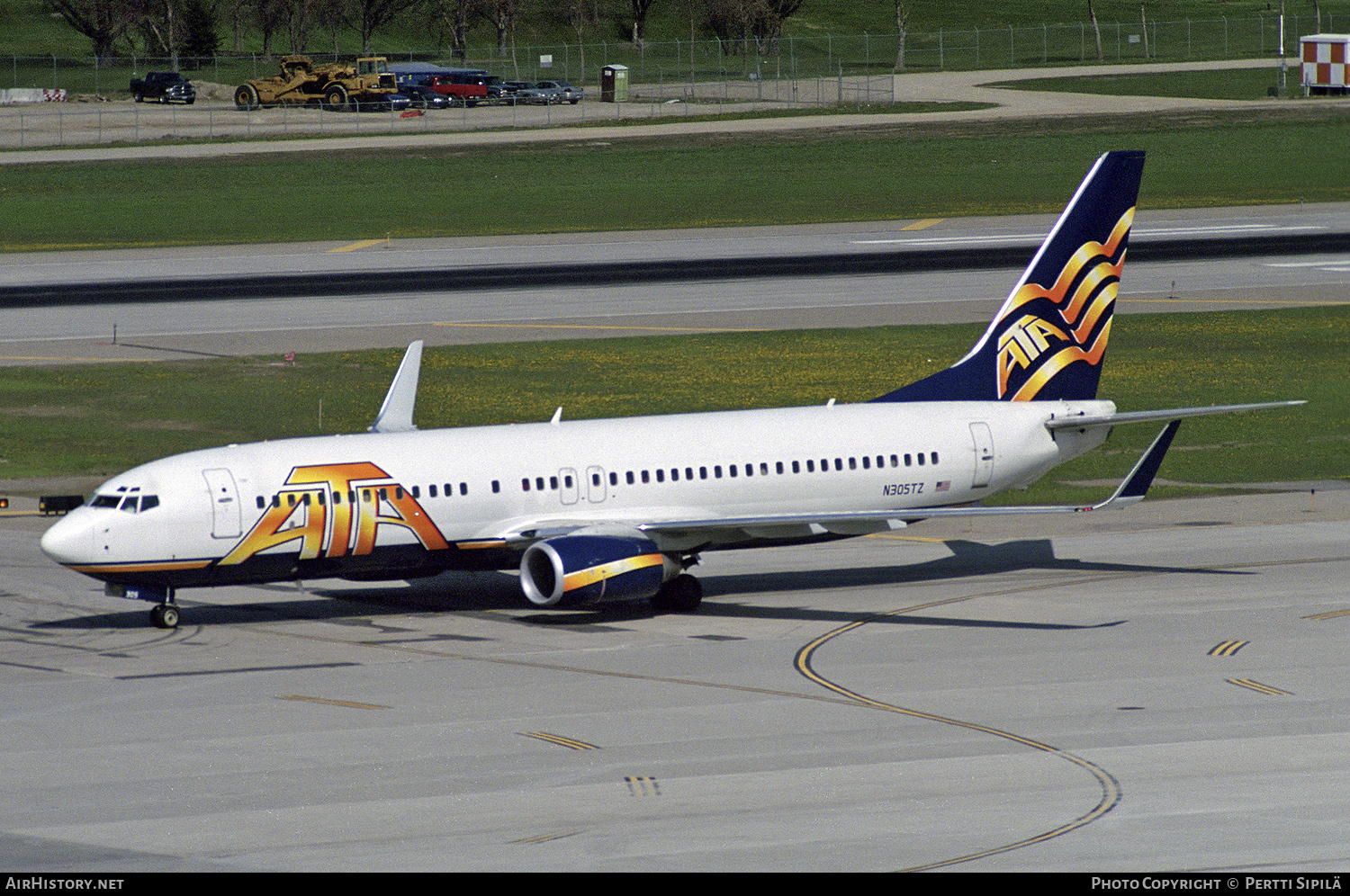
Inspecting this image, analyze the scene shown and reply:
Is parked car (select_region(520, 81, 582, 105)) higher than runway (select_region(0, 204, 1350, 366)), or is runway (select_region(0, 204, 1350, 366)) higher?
parked car (select_region(520, 81, 582, 105))

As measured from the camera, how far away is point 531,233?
340 ft

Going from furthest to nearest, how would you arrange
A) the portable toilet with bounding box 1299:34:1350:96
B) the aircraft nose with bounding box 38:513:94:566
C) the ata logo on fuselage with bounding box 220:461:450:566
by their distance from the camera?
the portable toilet with bounding box 1299:34:1350:96 → the ata logo on fuselage with bounding box 220:461:450:566 → the aircraft nose with bounding box 38:513:94:566

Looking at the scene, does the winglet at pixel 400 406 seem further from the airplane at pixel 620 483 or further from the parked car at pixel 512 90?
the parked car at pixel 512 90

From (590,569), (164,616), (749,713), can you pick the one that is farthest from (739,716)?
(164,616)

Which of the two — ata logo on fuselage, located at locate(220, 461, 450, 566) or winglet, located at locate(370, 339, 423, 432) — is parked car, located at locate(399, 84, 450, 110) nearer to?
winglet, located at locate(370, 339, 423, 432)

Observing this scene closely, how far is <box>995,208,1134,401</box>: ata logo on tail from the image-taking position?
145 feet

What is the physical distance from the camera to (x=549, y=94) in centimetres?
17362

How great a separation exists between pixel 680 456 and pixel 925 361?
29099mm

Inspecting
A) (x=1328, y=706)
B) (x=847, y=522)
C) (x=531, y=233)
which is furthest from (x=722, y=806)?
(x=531, y=233)

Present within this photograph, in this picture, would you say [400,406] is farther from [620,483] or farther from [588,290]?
[588,290]

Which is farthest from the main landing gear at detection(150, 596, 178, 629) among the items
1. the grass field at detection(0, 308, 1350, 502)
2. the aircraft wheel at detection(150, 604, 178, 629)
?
the grass field at detection(0, 308, 1350, 502)

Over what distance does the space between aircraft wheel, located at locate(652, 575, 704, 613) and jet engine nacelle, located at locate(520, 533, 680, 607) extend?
109 cm

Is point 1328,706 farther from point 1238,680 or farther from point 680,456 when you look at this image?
point 680,456

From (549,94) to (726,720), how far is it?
149091 mm
